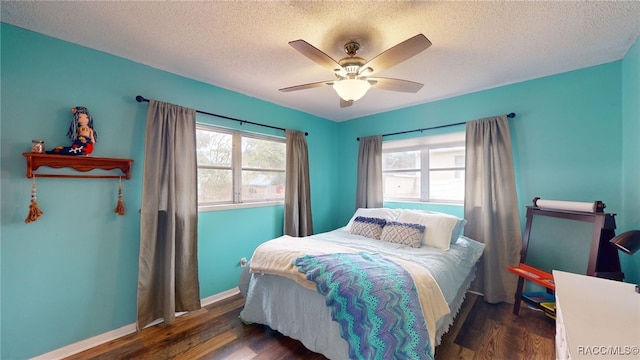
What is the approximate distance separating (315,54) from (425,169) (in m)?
2.39

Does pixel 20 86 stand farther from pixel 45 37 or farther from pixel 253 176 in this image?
pixel 253 176

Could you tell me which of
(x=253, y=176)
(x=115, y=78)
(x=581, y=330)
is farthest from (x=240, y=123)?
(x=581, y=330)

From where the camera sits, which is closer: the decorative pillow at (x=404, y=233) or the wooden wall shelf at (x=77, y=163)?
the wooden wall shelf at (x=77, y=163)

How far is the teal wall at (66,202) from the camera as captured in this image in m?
1.64

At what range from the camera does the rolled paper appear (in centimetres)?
193

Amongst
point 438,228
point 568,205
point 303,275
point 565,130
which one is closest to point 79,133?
point 303,275

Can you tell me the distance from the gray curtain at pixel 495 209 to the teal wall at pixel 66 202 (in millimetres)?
3255

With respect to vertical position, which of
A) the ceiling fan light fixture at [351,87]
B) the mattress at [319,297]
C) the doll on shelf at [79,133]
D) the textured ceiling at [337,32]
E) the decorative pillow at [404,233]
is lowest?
the mattress at [319,297]

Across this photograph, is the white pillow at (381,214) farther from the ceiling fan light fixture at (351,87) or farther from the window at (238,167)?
the ceiling fan light fixture at (351,87)

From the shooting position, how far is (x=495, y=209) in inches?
102

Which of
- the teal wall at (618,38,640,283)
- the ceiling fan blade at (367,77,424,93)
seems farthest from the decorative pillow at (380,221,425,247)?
the teal wall at (618,38,640,283)

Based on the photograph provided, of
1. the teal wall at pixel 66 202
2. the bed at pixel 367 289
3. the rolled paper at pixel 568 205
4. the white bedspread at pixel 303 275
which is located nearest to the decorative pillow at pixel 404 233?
the bed at pixel 367 289

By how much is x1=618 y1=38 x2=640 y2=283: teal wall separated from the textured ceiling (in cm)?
Result: 20

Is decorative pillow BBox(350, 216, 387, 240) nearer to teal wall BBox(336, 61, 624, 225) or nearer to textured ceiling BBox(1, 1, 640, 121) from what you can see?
teal wall BBox(336, 61, 624, 225)
